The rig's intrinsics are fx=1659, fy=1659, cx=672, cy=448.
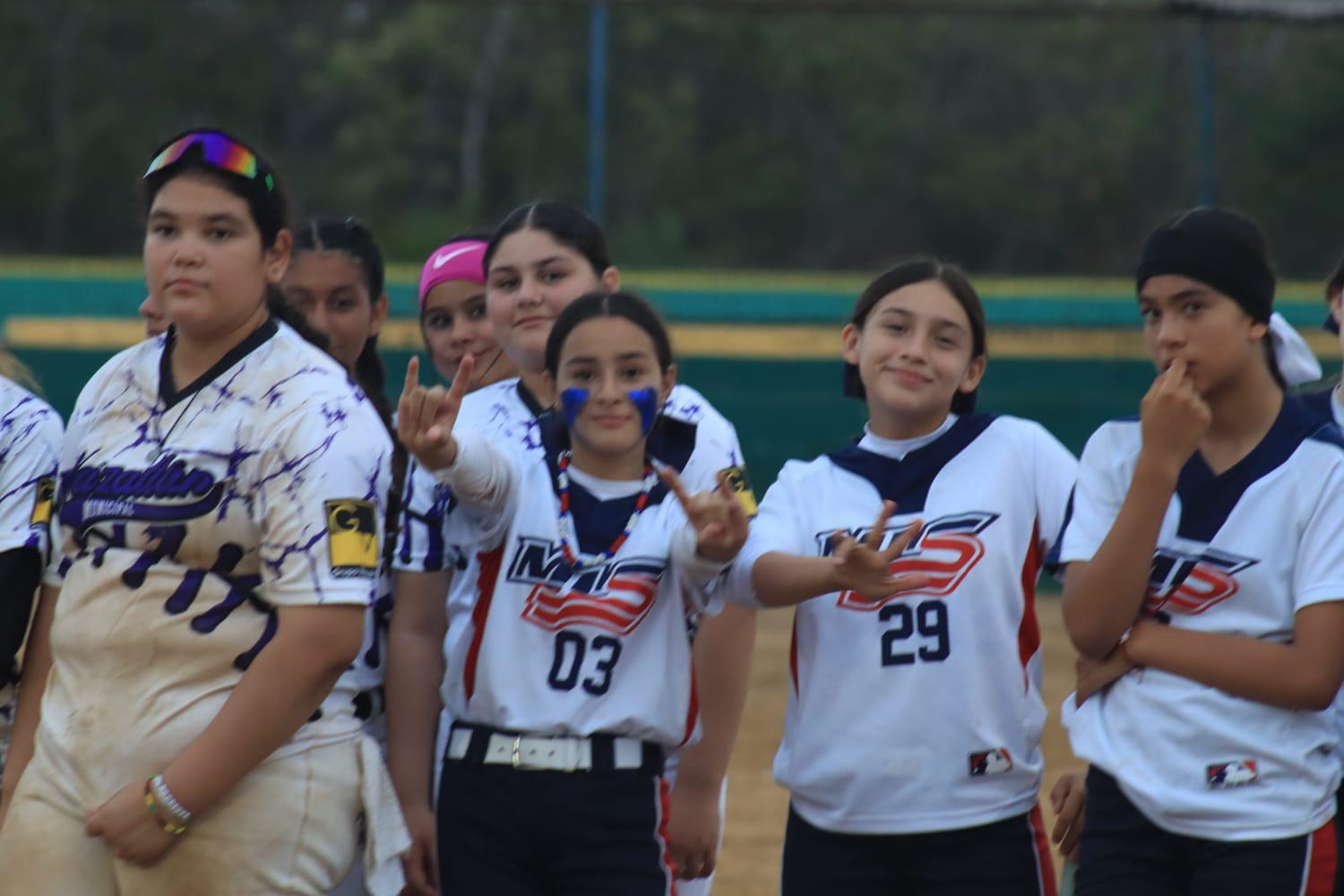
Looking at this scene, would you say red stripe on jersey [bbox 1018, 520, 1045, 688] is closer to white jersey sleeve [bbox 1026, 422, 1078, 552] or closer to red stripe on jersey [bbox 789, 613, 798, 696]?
white jersey sleeve [bbox 1026, 422, 1078, 552]

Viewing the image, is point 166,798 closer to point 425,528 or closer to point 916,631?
point 425,528

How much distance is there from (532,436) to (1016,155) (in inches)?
823

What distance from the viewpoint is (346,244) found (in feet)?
12.5

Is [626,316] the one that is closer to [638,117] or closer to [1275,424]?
[1275,424]

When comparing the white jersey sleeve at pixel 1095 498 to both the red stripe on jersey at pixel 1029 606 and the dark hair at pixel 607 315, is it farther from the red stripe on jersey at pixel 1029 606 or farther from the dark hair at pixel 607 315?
the dark hair at pixel 607 315

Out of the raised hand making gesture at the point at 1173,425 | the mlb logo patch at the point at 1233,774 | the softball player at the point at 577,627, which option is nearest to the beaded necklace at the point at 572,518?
the softball player at the point at 577,627

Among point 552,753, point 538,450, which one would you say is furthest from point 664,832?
point 538,450

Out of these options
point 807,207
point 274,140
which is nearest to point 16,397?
point 807,207

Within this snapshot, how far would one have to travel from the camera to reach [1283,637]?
9.18 feet

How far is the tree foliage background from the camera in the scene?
2177cm

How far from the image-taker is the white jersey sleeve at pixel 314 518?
259 centimetres

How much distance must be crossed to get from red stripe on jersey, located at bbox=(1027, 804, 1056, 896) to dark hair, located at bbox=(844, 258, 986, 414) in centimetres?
83

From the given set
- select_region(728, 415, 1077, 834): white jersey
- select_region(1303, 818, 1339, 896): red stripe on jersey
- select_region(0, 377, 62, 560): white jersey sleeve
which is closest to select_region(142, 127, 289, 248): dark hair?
select_region(0, 377, 62, 560): white jersey sleeve

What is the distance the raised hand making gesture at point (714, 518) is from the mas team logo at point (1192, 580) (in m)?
0.72
